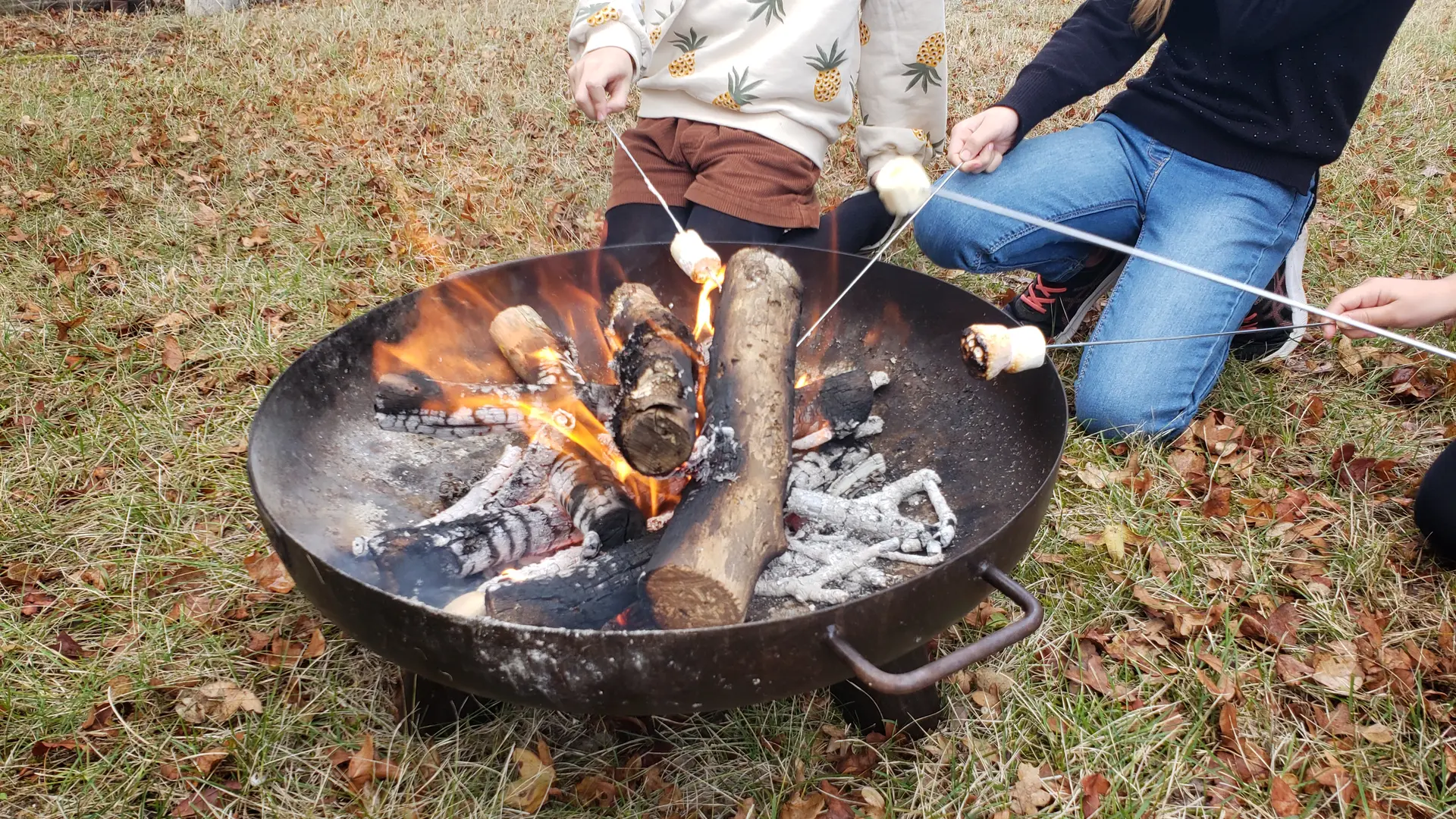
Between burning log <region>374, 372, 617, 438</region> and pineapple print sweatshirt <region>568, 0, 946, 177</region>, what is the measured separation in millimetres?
1203

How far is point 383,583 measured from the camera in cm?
147

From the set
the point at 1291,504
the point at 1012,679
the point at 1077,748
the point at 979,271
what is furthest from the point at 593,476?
the point at 1291,504

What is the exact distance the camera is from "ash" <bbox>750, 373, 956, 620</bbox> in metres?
1.56

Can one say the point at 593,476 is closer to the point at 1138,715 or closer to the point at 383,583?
the point at 383,583

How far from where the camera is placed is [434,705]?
1688 millimetres

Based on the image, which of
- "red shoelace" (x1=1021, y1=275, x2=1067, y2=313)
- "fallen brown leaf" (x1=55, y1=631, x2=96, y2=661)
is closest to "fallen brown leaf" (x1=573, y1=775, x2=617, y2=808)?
"fallen brown leaf" (x1=55, y1=631, x2=96, y2=661)

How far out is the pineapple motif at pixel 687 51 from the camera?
277cm

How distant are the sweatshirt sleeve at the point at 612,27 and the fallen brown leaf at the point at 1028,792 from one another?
214 cm

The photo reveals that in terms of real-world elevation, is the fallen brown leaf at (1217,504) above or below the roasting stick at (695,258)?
below

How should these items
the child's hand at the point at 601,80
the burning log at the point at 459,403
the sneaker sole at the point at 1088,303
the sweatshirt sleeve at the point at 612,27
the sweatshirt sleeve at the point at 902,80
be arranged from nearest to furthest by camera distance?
the burning log at the point at 459,403
the child's hand at the point at 601,80
the sweatshirt sleeve at the point at 612,27
the sweatshirt sleeve at the point at 902,80
the sneaker sole at the point at 1088,303

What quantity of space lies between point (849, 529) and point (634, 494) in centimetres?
47

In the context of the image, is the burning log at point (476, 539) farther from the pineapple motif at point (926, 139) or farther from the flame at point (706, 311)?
the pineapple motif at point (926, 139)

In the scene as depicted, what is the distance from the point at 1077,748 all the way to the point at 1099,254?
1.89 metres

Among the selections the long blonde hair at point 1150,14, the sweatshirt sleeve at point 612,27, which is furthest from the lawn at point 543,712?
the sweatshirt sleeve at point 612,27
